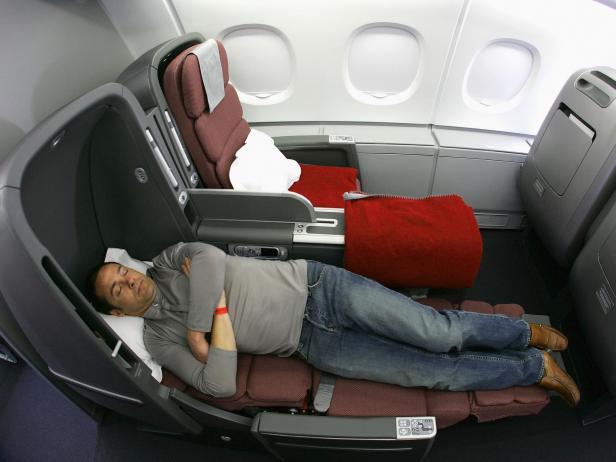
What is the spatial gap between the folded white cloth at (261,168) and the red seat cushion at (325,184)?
0.08 metres

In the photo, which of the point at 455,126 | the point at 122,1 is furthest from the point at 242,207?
the point at 455,126

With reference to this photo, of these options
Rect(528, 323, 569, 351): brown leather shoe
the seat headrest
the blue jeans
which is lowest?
Rect(528, 323, 569, 351): brown leather shoe

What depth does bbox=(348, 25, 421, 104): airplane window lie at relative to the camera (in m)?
2.28

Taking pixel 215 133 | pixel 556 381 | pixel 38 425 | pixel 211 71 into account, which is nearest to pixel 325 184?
pixel 215 133

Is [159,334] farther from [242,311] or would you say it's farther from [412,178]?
[412,178]

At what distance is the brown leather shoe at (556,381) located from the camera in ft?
4.96

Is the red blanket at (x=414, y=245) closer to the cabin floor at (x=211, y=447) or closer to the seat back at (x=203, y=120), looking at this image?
the cabin floor at (x=211, y=447)

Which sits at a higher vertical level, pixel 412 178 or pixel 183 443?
pixel 412 178

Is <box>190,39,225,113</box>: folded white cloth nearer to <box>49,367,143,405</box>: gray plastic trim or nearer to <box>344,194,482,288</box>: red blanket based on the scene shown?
<box>344,194,482,288</box>: red blanket

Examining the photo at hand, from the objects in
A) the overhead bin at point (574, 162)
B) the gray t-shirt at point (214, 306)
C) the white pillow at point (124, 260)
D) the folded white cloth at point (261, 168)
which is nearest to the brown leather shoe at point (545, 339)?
the overhead bin at point (574, 162)

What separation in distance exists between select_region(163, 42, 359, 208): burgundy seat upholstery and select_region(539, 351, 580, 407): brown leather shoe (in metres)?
1.23

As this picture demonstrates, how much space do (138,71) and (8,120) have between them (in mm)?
523

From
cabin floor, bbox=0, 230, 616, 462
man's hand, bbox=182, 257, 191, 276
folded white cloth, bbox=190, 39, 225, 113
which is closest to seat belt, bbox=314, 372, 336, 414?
cabin floor, bbox=0, 230, 616, 462

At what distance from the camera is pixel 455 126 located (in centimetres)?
264
